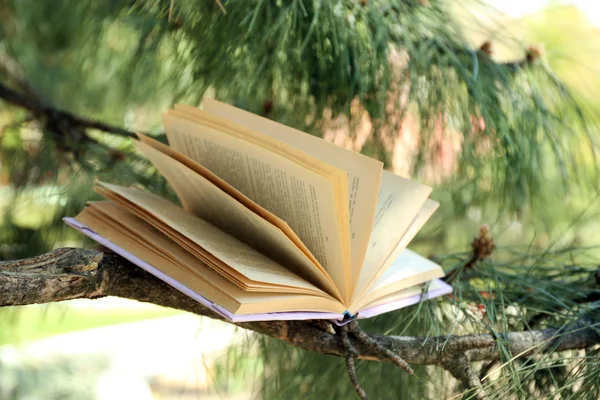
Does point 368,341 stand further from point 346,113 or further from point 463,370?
point 346,113

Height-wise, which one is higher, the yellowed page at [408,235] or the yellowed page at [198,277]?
the yellowed page at [408,235]

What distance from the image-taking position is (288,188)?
0.38 meters

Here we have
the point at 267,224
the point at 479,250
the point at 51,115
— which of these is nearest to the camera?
the point at 267,224

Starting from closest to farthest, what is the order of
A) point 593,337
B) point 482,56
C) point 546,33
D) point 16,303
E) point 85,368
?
point 16,303
point 593,337
point 482,56
point 546,33
point 85,368

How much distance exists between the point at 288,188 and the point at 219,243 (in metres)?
0.05

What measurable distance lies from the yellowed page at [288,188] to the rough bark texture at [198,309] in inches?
1.5

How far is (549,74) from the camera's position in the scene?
0.58 metres

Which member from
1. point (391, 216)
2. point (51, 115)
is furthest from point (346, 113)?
point (51, 115)

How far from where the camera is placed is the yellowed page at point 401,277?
0.40 meters

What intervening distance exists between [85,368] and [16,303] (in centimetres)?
137

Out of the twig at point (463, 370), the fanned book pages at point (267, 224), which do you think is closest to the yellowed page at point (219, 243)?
the fanned book pages at point (267, 224)

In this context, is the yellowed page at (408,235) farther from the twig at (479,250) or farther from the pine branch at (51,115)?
the pine branch at (51,115)

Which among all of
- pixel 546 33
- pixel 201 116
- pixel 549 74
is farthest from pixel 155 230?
pixel 546 33

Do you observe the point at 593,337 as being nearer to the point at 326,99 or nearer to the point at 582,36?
the point at 326,99
